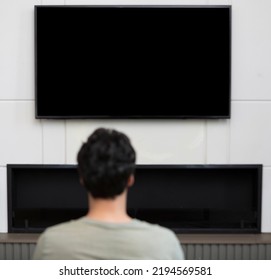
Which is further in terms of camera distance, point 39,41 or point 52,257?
point 39,41

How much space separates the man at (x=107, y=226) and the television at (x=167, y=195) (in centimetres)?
242

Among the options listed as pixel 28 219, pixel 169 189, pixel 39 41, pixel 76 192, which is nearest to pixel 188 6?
pixel 39 41

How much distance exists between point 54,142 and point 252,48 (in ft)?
5.47

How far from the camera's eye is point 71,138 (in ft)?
11.9

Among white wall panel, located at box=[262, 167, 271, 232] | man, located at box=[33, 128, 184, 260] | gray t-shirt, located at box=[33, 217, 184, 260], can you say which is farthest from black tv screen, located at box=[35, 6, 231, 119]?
gray t-shirt, located at box=[33, 217, 184, 260]

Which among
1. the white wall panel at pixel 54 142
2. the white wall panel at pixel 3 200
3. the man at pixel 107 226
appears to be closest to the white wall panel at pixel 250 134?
the white wall panel at pixel 54 142

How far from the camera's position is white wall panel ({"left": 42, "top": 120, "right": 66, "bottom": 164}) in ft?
11.9

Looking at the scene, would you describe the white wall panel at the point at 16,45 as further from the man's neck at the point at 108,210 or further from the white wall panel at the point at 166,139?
the man's neck at the point at 108,210

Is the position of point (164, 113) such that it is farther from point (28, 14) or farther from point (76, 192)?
point (28, 14)

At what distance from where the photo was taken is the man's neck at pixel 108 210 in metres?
1.22

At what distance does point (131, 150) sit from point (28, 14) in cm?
262

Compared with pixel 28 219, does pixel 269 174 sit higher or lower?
higher

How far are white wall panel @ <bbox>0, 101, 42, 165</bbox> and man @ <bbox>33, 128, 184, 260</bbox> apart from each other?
244 cm

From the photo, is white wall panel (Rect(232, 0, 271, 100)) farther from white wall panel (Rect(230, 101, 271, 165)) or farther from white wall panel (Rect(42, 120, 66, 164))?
white wall panel (Rect(42, 120, 66, 164))
